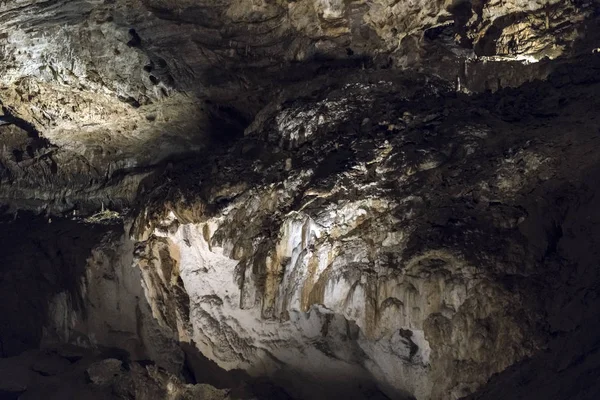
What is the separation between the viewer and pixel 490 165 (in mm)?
8844

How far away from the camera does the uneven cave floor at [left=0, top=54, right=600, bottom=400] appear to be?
784cm

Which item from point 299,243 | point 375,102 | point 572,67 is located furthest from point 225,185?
point 572,67

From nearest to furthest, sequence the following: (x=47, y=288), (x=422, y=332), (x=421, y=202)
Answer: (x=422, y=332) < (x=421, y=202) < (x=47, y=288)

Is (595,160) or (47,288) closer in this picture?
(595,160)

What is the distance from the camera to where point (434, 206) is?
8711 mm

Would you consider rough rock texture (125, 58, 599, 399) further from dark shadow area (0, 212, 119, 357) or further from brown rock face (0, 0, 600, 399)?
dark shadow area (0, 212, 119, 357)

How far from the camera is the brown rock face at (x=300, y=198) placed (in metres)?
8.11

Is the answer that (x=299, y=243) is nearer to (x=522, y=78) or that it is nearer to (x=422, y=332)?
(x=422, y=332)

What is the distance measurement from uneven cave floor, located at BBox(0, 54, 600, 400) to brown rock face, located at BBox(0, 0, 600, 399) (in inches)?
1.3

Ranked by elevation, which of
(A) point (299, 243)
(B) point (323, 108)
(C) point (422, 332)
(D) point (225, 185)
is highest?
(B) point (323, 108)

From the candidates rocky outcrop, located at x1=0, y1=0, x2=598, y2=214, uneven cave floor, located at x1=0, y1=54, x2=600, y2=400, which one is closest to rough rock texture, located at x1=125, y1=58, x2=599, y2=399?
uneven cave floor, located at x1=0, y1=54, x2=600, y2=400

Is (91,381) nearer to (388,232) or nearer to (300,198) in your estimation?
(300,198)

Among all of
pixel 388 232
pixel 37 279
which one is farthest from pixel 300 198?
pixel 37 279

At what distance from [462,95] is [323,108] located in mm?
2052
